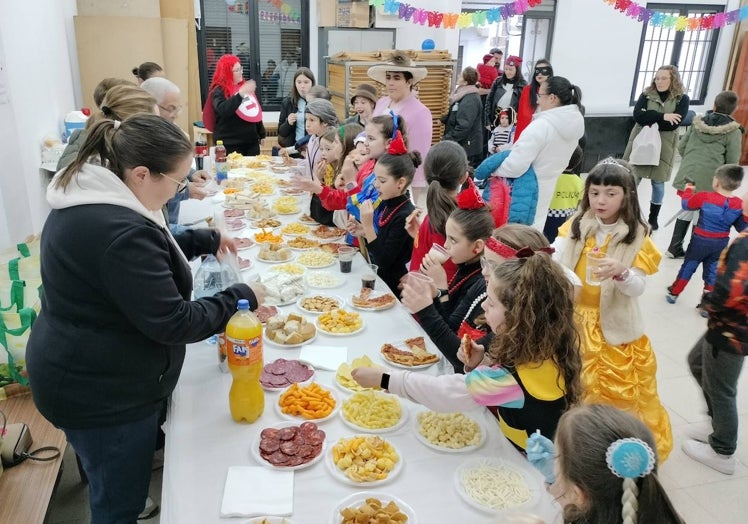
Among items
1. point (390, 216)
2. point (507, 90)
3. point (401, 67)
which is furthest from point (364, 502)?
point (507, 90)

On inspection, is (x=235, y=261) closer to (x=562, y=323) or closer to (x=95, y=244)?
(x=95, y=244)

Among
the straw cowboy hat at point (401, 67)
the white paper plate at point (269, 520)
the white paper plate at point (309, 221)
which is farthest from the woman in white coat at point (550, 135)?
the white paper plate at point (269, 520)

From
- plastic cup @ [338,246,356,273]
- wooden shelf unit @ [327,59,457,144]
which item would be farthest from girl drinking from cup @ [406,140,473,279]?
wooden shelf unit @ [327,59,457,144]

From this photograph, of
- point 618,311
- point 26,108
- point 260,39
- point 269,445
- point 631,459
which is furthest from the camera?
point 260,39

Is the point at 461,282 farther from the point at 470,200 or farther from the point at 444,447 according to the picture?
the point at 444,447

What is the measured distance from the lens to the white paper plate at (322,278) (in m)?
2.88

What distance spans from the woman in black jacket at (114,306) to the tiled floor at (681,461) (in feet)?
3.18

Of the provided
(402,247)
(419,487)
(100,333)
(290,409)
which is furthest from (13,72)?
(419,487)

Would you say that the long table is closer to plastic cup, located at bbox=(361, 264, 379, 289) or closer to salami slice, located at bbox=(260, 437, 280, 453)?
salami slice, located at bbox=(260, 437, 280, 453)

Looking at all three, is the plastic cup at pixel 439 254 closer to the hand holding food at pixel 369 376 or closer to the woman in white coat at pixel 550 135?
the hand holding food at pixel 369 376

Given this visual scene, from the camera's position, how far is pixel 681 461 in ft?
9.61

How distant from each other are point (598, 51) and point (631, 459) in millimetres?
10327

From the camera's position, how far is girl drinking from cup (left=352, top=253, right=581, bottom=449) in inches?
65.0

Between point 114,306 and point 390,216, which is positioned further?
point 390,216
